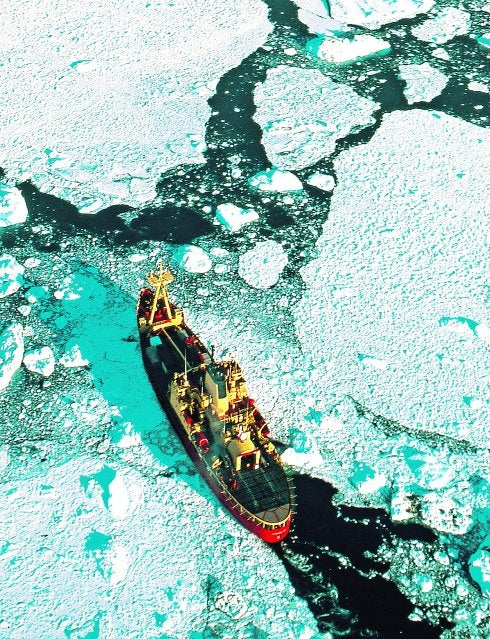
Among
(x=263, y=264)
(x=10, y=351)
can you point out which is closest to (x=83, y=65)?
(x=263, y=264)

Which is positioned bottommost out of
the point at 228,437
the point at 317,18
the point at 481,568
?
the point at 481,568

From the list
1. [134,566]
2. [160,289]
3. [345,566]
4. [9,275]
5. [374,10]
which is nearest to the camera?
[134,566]

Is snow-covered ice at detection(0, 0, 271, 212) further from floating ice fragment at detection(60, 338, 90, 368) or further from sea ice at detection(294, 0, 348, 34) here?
floating ice fragment at detection(60, 338, 90, 368)

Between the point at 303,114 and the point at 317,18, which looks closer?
the point at 303,114

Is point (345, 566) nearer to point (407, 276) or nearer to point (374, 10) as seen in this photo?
point (407, 276)

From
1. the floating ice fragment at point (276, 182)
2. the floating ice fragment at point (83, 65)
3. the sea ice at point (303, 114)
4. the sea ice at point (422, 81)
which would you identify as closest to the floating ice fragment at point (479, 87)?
the sea ice at point (422, 81)

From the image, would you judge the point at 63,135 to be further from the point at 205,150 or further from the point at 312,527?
the point at 312,527

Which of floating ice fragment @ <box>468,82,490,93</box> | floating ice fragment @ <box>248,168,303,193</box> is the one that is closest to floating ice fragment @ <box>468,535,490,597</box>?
floating ice fragment @ <box>248,168,303,193</box>
